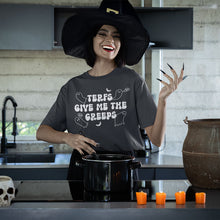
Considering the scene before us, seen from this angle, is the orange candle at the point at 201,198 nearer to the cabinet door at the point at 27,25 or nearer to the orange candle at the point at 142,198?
the orange candle at the point at 142,198

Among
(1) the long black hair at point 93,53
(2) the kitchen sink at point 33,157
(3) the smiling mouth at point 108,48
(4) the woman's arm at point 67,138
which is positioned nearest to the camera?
(4) the woman's arm at point 67,138

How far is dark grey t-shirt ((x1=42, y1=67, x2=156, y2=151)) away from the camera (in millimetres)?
1944

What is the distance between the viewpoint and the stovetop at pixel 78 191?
55.0 inches

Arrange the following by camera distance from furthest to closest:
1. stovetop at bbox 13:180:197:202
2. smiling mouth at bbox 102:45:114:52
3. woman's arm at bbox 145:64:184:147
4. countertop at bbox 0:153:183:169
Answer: countertop at bbox 0:153:183:169 < smiling mouth at bbox 102:45:114:52 < woman's arm at bbox 145:64:184:147 < stovetop at bbox 13:180:197:202

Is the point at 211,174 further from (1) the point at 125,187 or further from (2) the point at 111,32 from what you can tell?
(2) the point at 111,32

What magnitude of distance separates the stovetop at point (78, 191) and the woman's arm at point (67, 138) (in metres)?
0.16

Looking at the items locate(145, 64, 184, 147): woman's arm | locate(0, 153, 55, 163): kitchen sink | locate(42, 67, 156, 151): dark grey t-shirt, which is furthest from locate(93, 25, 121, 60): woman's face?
locate(0, 153, 55, 163): kitchen sink

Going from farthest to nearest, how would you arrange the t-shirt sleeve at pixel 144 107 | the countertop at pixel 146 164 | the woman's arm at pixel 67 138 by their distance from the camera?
the countertop at pixel 146 164, the t-shirt sleeve at pixel 144 107, the woman's arm at pixel 67 138

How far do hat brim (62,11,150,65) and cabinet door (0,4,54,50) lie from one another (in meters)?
1.17

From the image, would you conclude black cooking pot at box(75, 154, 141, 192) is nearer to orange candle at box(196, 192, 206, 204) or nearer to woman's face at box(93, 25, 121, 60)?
orange candle at box(196, 192, 206, 204)

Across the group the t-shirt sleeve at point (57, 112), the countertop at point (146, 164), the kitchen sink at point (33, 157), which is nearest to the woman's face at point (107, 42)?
the t-shirt sleeve at point (57, 112)

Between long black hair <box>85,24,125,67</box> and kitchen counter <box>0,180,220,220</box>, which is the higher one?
long black hair <box>85,24,125,67</box>

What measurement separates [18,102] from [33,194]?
246 centimetres

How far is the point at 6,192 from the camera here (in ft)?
4.41
